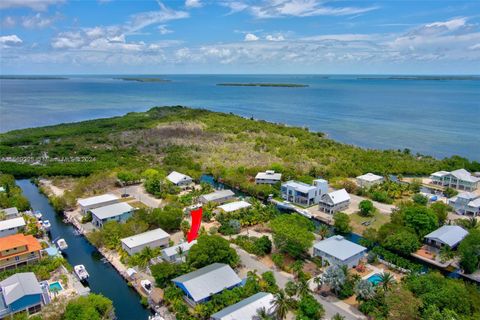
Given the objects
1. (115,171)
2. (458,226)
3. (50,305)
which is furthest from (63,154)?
(458,226)

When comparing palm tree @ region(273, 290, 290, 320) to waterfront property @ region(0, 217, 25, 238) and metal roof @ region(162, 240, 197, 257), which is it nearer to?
metal roof @ region(162, 240, 197, 257)

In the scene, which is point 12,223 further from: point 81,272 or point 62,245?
point 81,272

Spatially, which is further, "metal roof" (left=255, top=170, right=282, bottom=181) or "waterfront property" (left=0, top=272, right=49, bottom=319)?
"metal roof" (left=255, top=170, right=282, bottom=181)

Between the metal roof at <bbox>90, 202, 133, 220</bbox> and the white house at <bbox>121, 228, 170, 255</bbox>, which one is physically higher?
the metal roof at <bbox>90, 202, 133, 220</bbox>

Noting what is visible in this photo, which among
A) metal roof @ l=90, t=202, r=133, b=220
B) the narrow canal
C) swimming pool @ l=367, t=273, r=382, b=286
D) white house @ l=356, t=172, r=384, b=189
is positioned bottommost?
the narrow canal

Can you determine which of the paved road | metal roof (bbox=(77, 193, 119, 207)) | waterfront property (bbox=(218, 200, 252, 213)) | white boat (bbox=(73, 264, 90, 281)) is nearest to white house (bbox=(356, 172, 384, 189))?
waterfront property (bbox=(218, 200, 252, 213))

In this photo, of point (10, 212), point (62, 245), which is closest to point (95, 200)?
point (10, 212)

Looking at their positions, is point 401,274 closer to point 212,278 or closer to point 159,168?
point 212,278
